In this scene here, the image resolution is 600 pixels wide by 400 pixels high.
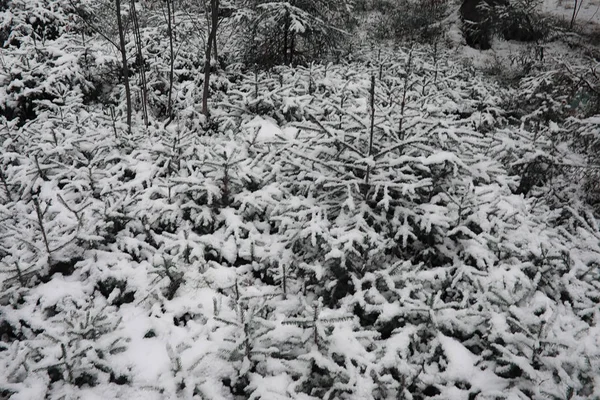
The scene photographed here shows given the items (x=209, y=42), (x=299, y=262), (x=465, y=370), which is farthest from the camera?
(x=209, y=42)

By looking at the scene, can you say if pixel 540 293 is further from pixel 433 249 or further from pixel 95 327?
pixel 95 327

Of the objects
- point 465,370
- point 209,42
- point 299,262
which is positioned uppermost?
point 209,42

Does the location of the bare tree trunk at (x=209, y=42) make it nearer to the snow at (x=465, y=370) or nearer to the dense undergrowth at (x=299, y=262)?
the dense undergrowth at (x=299, y=262)

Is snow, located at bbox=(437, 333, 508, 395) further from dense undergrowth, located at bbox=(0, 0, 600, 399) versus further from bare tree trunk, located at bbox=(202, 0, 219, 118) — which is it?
bare tree trunk, located at bbox=(202, 0, 219, 118)

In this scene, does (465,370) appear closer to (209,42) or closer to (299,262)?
(299,262)

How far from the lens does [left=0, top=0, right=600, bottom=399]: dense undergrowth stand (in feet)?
8.97

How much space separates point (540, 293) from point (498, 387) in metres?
1.03

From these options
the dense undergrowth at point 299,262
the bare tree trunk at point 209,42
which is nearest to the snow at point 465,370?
the dense undergrowth at point 299,262

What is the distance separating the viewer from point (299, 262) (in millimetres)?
3693

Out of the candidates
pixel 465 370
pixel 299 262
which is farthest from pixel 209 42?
pixel 465 370

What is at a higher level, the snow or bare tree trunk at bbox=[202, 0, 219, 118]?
bare tree trunk at bbox=[202, 0, 219, 118]

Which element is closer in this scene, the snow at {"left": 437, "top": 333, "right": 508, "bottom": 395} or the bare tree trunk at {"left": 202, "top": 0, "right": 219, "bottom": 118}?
the snow at {"left": 437, "top": 333, "right": 508, "bottom": 395}

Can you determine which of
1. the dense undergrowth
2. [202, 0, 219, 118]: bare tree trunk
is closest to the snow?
the dense undergrowth

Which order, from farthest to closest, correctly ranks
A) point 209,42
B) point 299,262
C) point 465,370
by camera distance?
point 209,42, point 299,262, point 465,370
